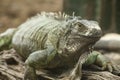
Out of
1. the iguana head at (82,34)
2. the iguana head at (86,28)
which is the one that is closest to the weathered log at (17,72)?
the iguana head at (82,34)

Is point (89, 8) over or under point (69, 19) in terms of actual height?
over

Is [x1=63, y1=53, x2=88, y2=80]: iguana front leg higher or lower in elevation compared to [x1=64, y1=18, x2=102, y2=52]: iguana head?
lower

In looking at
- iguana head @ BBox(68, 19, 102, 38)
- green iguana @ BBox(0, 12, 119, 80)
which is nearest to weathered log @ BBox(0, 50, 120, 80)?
green iguana @ BBox(0, 12, 119, 80)

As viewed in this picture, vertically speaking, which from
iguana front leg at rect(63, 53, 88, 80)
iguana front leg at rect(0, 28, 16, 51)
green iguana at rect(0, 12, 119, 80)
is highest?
iguana front leg at rect(0, 28, 16, 51)

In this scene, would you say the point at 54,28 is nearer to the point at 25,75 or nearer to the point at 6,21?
the point at 25,75

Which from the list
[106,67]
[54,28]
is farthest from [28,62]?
[106,67]

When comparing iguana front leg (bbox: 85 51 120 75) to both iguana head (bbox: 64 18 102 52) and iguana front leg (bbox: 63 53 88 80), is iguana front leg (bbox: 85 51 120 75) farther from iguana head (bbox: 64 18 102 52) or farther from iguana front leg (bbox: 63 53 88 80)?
iguana head (bbox: 64 18 102 52)

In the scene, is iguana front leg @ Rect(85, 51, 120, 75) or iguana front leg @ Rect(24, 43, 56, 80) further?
iguana front leg @ Rect(85, 51, 120, 75)

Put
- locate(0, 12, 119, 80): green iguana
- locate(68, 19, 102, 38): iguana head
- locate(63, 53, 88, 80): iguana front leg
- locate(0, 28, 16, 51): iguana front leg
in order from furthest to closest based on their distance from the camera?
locate(0, 28, 16, 51): iguana front leg < locate(63, 53, 88, 80): iguana front leg < locate(0, 12, 119, 80): green iguana < locate(68, 19, 102, 38): iguana head
